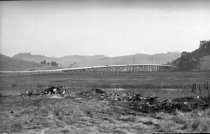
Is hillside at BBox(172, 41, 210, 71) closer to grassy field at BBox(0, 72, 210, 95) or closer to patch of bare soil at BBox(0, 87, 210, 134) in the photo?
grassy field at BBox(0, 72, 210, 95)

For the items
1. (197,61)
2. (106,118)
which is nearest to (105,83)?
(106,118)

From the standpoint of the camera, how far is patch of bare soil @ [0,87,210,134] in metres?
14.0

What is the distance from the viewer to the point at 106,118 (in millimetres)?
16766

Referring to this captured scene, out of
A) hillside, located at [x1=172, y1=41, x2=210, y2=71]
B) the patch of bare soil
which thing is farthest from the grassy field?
hillside, located at [x1=172, y1=41, x2=210, y2=71]

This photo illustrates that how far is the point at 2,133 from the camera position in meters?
13.8

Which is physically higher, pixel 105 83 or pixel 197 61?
pixel 197 61

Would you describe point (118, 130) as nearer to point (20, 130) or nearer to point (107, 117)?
point (107, 117)

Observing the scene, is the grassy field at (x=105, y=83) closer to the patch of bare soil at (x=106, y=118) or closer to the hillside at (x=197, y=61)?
the patch of bare soil at (x=106, y=118)

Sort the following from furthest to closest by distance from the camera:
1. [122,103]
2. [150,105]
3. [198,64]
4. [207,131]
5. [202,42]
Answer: [202,42]
[198,64]
[122,103]
[150,105]
[207,131]

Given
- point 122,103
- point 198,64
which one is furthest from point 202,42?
point 122,103

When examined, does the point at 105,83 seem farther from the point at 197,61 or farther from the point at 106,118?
the point at 197,61

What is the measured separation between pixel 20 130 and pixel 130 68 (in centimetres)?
15845

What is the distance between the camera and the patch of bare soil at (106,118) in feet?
45.9

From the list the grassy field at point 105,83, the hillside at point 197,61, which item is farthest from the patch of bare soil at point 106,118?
the hillside at point 197,61
